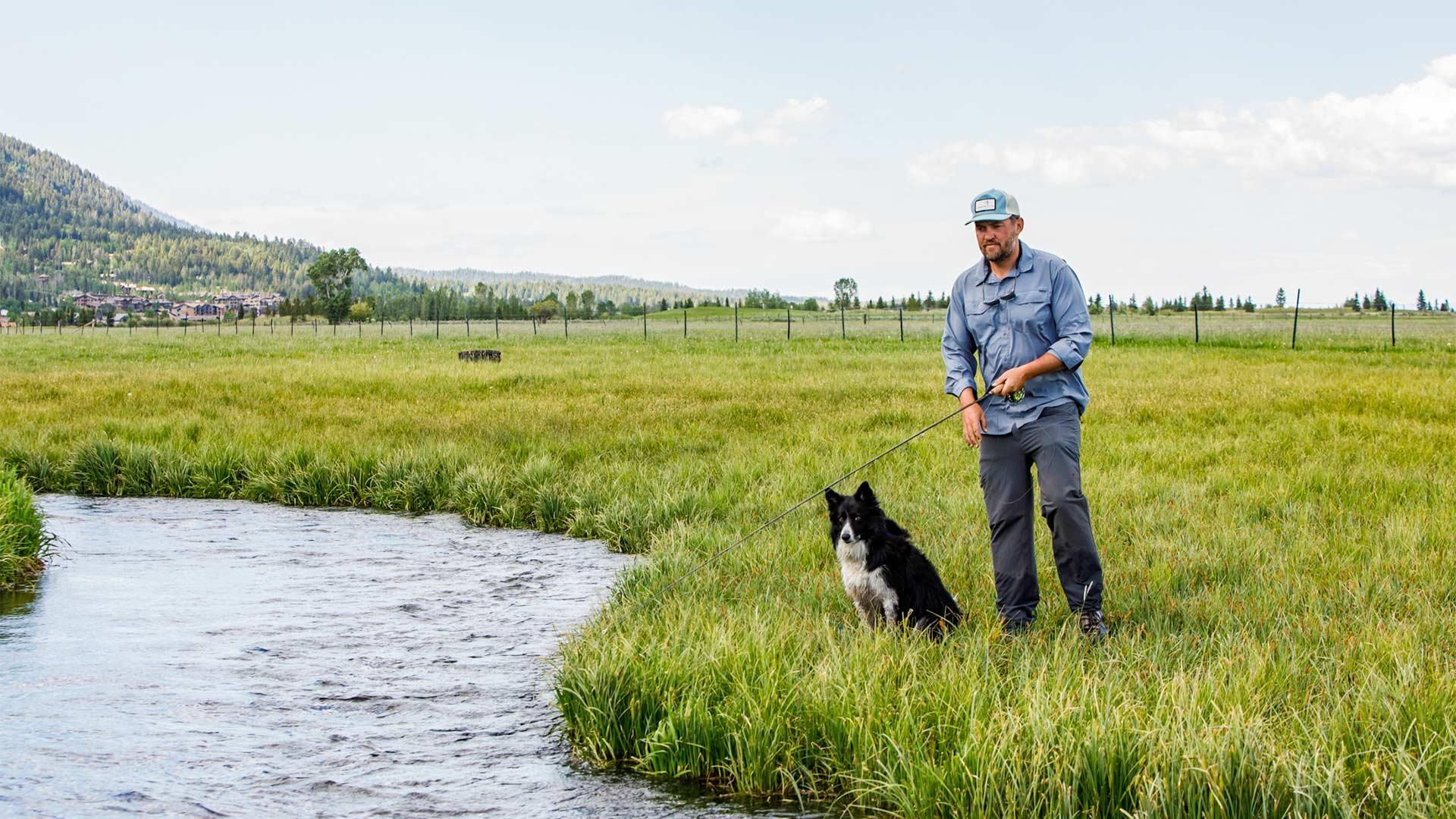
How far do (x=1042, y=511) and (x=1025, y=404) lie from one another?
702mm

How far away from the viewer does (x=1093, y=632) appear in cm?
691

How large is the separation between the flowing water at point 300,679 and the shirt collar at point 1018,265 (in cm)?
356

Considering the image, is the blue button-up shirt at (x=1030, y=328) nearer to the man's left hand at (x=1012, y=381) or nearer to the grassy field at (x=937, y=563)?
the man's left hand at (x=1012, y=381)

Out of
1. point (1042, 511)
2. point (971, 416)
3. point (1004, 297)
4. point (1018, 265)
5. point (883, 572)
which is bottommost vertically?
point (883, 572)

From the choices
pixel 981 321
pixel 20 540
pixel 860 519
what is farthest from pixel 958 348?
pixel 20 540

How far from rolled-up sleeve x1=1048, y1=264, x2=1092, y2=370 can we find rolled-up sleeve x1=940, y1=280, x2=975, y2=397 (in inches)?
23.7

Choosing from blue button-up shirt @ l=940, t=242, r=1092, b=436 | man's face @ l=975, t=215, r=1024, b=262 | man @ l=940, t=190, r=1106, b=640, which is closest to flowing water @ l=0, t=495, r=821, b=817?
man @ l=940, t=190, r=1106, b=640

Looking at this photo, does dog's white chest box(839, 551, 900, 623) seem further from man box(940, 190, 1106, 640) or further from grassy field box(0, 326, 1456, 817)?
man box(940, 190, 1106, 640)

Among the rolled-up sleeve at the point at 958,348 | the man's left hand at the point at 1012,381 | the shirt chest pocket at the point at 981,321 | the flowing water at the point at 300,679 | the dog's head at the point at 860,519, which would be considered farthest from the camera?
the rolled-up sleeve at the point at 958,348

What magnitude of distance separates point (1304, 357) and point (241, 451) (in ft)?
97.9

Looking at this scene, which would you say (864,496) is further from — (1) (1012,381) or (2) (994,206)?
(2) (994,206)

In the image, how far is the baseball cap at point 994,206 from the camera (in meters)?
6.81

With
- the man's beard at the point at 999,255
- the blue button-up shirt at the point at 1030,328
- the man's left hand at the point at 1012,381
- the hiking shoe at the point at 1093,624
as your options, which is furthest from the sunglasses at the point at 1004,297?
the hiking shoe at the point at 1093,624

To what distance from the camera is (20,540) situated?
33.8ft
